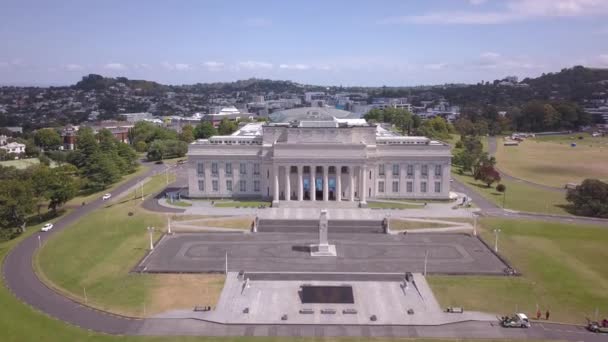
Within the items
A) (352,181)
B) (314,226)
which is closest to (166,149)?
(352,181)

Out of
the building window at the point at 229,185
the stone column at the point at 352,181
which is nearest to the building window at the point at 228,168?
the building window at the point at 229,185

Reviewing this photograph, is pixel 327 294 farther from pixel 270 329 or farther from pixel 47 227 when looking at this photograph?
pixel 47 227

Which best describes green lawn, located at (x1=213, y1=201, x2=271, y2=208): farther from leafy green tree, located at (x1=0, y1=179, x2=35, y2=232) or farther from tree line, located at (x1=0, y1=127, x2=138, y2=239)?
leafy green tree, located at (x1=0, y1=179, x2=35, y2=232)

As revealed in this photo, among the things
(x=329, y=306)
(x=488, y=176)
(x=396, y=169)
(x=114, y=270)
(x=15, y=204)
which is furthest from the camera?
(x=488, y=176)

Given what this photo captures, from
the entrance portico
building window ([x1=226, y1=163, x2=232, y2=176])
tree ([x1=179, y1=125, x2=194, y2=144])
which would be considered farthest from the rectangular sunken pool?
tree ([x1=179, y1=125, x2=194, y2=144])

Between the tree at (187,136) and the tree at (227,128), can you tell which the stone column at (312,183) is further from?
the tree at (227,128)

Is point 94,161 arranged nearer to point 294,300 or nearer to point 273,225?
point 273,225

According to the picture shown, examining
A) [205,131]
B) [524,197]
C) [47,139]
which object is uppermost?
[205,131]
